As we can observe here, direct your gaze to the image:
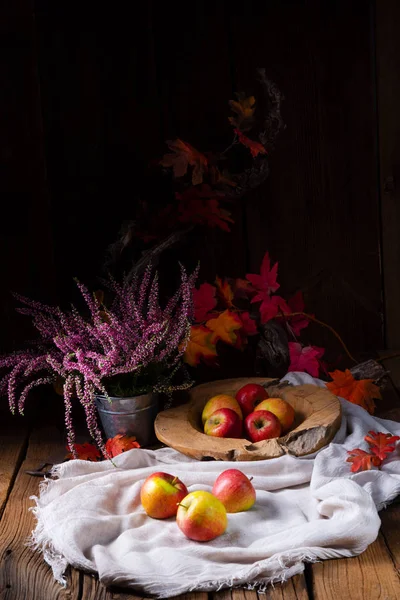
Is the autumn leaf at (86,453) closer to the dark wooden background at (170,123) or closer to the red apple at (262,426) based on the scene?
the red apple at (262,426)

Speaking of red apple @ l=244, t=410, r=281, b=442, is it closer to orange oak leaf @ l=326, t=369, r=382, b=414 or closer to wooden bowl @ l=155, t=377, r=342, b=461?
wooden bowl @ l=155, t=377, r=342, b=461

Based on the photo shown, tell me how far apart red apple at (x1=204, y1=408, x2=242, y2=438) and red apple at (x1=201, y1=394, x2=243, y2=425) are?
0.18 feet

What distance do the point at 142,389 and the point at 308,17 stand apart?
1.53 metres

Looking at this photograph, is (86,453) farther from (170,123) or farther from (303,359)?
(170,123)

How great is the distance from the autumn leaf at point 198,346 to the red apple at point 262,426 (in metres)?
0.43

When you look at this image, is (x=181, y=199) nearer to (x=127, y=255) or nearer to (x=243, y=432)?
(x=127, y=255)

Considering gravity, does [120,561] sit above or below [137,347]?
below

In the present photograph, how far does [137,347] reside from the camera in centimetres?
227

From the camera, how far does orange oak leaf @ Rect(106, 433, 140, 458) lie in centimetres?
232

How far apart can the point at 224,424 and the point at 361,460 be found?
1.37 ft

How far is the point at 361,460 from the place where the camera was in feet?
6.81

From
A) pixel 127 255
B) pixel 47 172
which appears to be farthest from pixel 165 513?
pixel 47 172

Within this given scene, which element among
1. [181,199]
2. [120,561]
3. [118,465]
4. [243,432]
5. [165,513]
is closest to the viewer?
[120,561]

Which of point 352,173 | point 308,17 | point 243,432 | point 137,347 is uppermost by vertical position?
point 308,17
